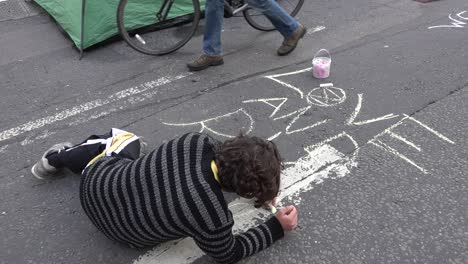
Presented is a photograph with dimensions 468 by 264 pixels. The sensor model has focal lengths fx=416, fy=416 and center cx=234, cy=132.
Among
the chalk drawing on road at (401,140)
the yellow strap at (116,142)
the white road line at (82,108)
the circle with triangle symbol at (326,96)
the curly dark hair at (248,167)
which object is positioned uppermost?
the curly dark hair at (248,167)

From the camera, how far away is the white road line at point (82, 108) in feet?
10.00

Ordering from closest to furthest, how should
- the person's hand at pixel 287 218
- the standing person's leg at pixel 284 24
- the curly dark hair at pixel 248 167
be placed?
the curly dark hair at pixel 248 167
the person's hand at pixel 287 218
the standing person's leg at pixel 284 24

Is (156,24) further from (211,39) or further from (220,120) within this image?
(220,120)

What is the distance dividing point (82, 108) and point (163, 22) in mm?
1718

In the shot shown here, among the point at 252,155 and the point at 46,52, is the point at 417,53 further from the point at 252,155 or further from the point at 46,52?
the point at 46,52

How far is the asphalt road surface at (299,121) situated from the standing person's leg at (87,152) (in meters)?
0.12

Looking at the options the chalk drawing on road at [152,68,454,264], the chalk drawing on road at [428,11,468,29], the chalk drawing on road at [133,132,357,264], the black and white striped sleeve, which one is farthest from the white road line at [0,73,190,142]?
the chalk drawing on road at [428,11,468,29]

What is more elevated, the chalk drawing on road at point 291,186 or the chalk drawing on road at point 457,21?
the chalk drawing on road at point 457,21

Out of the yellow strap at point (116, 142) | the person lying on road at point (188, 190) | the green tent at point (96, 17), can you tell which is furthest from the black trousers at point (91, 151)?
the green tent at point (96, 17)

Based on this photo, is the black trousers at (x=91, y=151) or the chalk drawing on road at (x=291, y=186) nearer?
the chalk drawing on road at (x=291, y=186)

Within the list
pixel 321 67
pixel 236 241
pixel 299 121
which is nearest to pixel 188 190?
pixel 236 241

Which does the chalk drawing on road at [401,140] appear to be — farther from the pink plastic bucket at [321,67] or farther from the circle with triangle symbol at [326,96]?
the pink plastic bucket at [321,67]

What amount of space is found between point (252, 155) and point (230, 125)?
143cm

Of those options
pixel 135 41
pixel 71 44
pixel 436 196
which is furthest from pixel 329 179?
pixel 71 44
